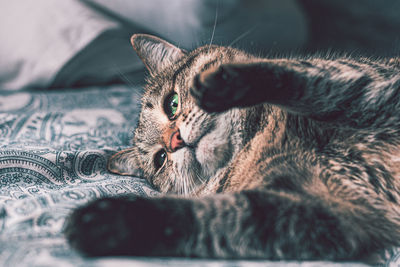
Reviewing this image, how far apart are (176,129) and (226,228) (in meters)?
0.40

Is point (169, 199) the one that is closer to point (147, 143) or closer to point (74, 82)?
point (147, 143)

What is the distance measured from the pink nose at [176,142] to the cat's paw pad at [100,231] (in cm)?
39

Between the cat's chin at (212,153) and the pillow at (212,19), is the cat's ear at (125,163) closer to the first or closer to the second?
the cat's chin at (212,153)

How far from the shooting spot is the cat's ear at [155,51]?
41.5 inches

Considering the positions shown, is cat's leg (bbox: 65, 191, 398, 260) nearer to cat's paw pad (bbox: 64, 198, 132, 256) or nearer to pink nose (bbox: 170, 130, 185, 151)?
cat's paw pad (bbox: 64, 198, 132, 256)

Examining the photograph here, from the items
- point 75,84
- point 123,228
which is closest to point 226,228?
point 123,228

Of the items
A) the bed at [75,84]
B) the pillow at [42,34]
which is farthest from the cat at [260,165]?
the pillow at [42,34]

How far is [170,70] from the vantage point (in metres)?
0.98

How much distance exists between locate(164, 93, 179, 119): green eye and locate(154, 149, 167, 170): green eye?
11 centimetres

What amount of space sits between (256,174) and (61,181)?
0.47 meters

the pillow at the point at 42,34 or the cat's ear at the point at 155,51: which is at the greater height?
the pillow at the point at 42,34

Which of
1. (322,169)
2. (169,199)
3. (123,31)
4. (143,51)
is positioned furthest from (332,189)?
(123,31)

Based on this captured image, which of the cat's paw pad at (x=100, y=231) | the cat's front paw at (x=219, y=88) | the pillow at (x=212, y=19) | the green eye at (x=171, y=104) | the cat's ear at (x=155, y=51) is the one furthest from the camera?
the pillow at (x=212, y=19)

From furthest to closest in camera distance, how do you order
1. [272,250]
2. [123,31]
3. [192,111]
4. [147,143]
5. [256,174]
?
[123,31] < [147,143] < [192,111] < [256,174] < [272,250]
